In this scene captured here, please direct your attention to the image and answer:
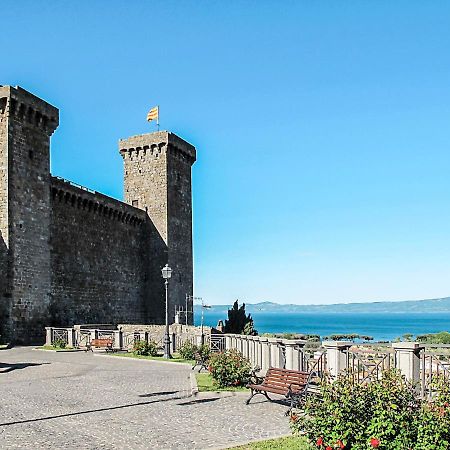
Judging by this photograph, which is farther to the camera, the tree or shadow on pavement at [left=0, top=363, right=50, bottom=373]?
the tree

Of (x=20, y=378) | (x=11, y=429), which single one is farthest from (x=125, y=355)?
(x=11, y=429)

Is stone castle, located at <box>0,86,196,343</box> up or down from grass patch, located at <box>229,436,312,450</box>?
up

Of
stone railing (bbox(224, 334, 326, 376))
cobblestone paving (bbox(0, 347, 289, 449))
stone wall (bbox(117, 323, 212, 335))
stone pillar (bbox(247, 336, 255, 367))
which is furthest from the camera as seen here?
stone wall (bbox(117, 323, 212, 335))

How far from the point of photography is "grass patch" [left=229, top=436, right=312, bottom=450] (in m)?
9.00

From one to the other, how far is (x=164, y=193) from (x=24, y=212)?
47.6 ft

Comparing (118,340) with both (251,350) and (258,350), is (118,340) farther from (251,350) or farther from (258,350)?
(258,350)

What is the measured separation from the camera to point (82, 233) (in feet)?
131

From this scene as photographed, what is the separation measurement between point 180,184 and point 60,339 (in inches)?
806

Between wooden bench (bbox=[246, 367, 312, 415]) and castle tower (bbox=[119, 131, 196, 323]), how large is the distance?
32.9 metres

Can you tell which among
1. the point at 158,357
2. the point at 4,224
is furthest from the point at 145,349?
the point at 4,224

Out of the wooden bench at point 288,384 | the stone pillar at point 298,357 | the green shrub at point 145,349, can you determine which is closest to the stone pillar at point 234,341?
the green shrub at point 145,349

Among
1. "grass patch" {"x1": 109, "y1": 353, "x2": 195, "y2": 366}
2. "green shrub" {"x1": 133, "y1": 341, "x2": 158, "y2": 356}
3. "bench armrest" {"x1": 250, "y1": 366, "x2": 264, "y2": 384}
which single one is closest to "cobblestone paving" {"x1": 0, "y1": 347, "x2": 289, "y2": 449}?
"bench armrest" {"x1": 250, "y1": 366, "x2": 264, "y2": 384}

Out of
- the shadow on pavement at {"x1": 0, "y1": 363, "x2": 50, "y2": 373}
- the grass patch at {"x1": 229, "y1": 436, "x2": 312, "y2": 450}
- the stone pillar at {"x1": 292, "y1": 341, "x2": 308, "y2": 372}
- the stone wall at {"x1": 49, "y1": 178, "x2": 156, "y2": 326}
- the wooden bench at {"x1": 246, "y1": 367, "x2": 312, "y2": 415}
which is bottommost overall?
the shadow on pavement at {"x1": 0, "y1": 363, "x2": 50, "y2": 373}

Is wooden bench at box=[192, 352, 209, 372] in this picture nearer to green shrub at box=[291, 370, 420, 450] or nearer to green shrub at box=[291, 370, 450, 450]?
green shrub at box=[291, 370, 420, 450]
